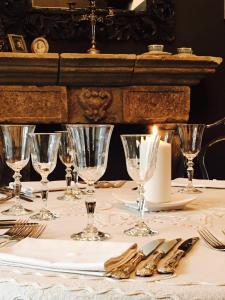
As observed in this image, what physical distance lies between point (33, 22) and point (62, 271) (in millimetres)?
2772

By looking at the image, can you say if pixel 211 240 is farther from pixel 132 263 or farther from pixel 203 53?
pixel 203 53

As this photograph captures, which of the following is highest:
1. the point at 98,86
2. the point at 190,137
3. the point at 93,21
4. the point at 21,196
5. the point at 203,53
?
the point at 93,21

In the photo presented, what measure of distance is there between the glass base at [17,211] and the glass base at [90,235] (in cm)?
31

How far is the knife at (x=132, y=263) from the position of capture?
789 millimetres

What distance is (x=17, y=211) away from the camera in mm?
1373

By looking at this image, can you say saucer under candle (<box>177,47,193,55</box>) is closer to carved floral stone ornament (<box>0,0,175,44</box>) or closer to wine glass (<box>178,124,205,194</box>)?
carved floral stone ornament (<box>0,0,175,44</box>)

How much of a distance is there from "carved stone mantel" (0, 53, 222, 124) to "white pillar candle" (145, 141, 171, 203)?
1.84m

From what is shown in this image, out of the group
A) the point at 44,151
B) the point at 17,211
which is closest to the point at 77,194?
the point at 17,211

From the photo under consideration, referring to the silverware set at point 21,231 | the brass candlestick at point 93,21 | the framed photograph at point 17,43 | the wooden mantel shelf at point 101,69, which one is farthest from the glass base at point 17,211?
the brass candlestick at point 93,21

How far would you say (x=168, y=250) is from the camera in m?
0.92

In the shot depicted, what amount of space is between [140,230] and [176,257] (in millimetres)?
231

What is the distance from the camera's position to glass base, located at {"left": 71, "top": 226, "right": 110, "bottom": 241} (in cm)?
104

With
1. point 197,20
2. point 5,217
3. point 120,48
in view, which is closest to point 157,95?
point 120,48

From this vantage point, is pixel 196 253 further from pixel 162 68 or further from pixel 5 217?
pixel 162 68
